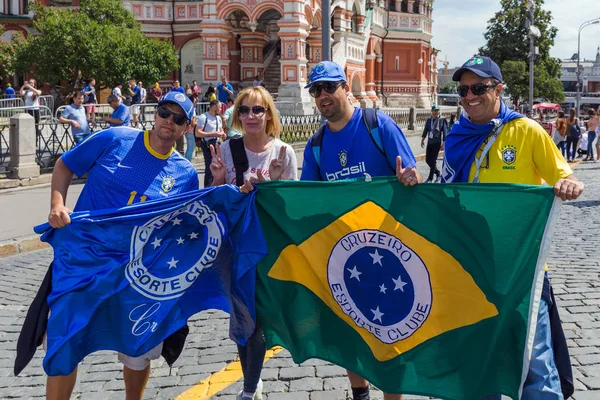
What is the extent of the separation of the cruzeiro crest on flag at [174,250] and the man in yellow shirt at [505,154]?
1.52 metres

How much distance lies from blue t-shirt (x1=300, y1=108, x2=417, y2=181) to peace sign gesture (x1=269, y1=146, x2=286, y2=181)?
261 millimetres

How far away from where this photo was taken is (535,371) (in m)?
3.59

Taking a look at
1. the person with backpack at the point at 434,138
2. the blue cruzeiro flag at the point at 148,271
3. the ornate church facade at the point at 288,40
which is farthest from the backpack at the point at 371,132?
the ornate church facade at the point at 288,40

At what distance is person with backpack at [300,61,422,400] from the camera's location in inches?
169

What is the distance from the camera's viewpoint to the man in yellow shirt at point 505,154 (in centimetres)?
361

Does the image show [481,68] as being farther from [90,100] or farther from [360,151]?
[90,100]

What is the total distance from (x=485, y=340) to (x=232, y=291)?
5.17 feet

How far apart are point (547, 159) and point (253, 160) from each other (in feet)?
6.04

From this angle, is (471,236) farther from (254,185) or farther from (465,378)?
(254,185)

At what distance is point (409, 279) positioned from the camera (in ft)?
13.1

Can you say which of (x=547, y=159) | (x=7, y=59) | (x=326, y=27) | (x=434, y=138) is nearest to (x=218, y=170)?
(x=547, y=159)

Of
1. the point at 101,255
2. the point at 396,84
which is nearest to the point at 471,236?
the point at 101,255

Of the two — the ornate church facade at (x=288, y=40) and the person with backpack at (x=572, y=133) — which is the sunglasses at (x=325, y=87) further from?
the ornate church facade at (x=288, y=40)

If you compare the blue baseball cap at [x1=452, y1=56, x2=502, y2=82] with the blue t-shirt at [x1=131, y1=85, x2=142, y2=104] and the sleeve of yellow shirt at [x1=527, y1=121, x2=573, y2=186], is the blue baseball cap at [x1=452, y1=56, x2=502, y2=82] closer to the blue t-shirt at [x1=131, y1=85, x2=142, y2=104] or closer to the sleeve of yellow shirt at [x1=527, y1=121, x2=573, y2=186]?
the sleeve of yellow shirt at [x1=527, y1=121, x2=573, y2=186]
